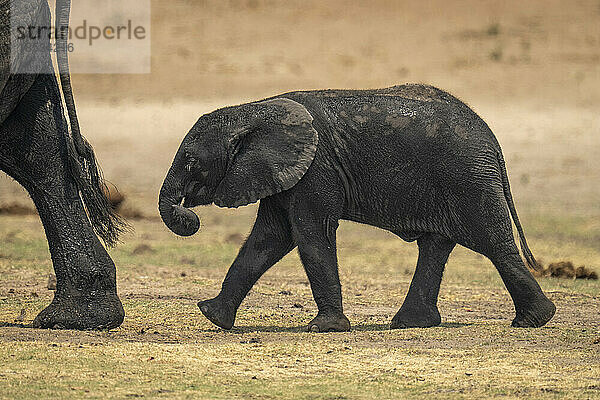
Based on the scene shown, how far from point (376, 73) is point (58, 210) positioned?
20002mm

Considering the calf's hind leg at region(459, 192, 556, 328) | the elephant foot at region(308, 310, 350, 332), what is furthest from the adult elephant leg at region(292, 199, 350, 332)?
the calf's hind leg at region(459, 192, 556, 328)

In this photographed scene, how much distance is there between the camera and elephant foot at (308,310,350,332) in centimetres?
955

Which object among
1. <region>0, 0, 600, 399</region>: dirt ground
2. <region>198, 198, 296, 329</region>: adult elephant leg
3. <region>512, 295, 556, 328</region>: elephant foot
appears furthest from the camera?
<region>512, 295, 556, 328</region>: elephant foot

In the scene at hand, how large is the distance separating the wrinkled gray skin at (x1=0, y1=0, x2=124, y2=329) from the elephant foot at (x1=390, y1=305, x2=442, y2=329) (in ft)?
7.31

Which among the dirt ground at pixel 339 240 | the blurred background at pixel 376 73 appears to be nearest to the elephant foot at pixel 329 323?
the dirt ground at pixel 339 240

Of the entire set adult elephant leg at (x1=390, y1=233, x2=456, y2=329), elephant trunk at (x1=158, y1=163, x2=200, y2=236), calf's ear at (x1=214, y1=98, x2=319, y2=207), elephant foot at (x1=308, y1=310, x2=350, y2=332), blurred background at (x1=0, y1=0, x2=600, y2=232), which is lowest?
elephant foot at (x1=308, y1=310, x2=350, y2=332)

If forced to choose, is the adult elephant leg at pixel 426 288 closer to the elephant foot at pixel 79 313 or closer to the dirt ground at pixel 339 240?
the dirt ground at pixel 339 240

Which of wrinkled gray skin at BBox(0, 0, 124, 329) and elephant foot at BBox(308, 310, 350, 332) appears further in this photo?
elephant foot at BBox(308, 310, 350, 332)

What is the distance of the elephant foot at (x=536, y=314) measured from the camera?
391 inches

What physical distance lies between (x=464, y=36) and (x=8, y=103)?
23102 millimetres

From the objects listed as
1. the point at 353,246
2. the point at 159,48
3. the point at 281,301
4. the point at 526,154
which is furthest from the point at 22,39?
the point at 159,48

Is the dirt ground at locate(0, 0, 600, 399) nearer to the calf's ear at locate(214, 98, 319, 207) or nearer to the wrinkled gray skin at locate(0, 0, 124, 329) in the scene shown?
the wrinkled gray skin at locate(0, 0, 124, 329)

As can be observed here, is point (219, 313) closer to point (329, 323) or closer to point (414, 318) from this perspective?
point (329, 323)

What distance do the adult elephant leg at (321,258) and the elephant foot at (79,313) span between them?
4.81ft
